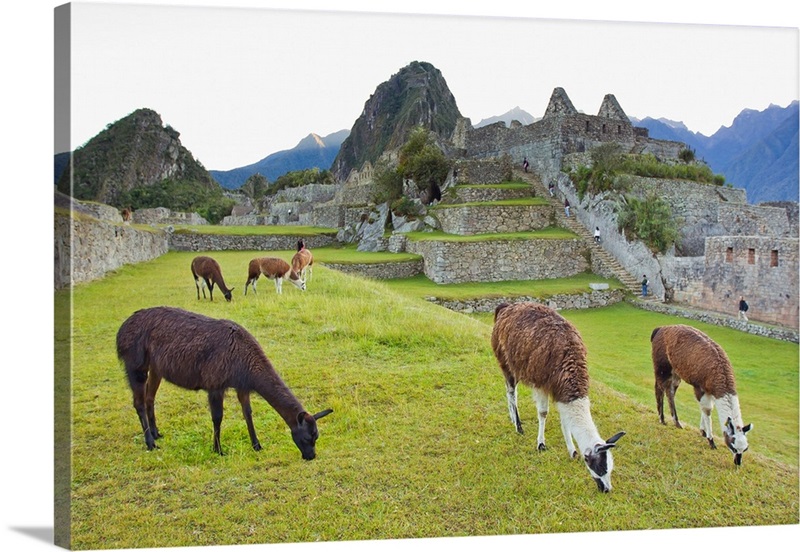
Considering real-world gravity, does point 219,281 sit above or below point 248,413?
above

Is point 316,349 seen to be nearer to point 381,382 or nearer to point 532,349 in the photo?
point 381,382

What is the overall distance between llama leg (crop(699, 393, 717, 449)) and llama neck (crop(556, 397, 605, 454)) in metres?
1.62

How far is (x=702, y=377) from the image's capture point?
571 centimetres

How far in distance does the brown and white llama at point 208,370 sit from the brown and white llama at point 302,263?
228cm

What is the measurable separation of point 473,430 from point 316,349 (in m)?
1.68

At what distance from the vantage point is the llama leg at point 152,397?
4.97m

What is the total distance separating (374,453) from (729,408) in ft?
10.9

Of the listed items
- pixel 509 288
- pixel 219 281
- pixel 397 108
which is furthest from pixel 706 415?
pixel 397 108

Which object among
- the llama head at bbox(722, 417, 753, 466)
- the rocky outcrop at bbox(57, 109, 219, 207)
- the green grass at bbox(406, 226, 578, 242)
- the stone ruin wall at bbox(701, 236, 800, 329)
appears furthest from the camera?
the green grass at bbox(406, 226, 578, 242)

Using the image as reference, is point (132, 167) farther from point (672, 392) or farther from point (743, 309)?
point (743, 309)

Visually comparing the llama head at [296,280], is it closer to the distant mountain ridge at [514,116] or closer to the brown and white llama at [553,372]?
the brown and white llama at [553,372]

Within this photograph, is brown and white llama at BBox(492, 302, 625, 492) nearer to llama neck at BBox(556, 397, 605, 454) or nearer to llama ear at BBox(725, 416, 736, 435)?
llama neck at BBox(556, 397, 605, 454)

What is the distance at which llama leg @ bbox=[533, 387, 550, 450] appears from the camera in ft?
16.9

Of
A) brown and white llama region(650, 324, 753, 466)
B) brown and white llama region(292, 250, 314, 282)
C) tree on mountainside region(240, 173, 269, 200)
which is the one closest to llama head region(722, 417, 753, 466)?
brown and white llama region(650, 324, 753, 466)
